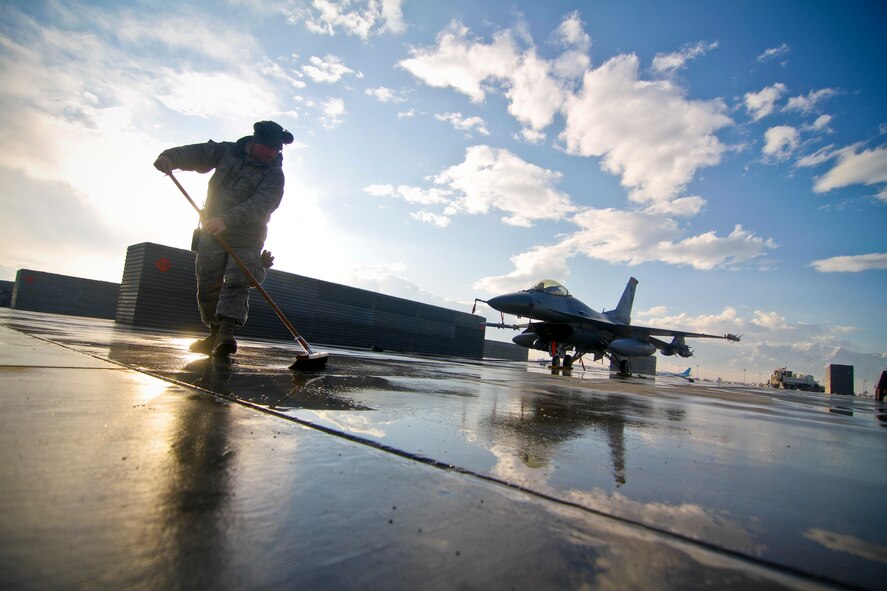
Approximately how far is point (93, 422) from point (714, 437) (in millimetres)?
2384

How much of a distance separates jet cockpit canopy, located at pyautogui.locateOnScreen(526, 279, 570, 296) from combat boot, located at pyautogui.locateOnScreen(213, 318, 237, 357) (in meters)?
11.5

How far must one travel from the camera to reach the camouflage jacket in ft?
12.1

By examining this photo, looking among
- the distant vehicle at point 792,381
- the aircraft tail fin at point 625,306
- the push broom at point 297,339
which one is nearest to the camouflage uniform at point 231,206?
the push broom at point 297,339

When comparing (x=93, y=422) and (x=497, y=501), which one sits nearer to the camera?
(x=497, y=501)

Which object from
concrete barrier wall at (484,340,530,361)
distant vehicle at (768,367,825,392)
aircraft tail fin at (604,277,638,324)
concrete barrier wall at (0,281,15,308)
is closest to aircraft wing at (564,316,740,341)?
aircraft tail fin at (604,277,638,324)

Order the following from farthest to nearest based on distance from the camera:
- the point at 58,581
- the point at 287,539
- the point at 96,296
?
the point at 96,296
the point at 287,539
the point at 58,581

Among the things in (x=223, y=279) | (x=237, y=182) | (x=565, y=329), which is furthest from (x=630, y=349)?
(x=237, y=182)

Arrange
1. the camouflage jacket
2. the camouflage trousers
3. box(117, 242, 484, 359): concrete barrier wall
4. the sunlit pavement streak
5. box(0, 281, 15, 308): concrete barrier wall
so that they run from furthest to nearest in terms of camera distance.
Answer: box(0, 281, 15, 308): concrete barrier wall → box(117, 242, 484, 359): concrete barrier wall → the camouflage jacket → the camouflage trousers → the sunlit pavement streak

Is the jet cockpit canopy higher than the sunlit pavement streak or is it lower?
higher

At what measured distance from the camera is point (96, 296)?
21.9 meters

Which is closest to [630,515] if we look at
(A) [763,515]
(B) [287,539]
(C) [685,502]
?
(C) [685,502]

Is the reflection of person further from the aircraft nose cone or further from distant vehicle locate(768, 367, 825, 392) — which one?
distant vehicle locate(768, 367, 825, 392)

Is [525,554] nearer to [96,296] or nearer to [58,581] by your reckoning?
[58,581]

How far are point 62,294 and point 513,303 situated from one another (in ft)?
77.9
